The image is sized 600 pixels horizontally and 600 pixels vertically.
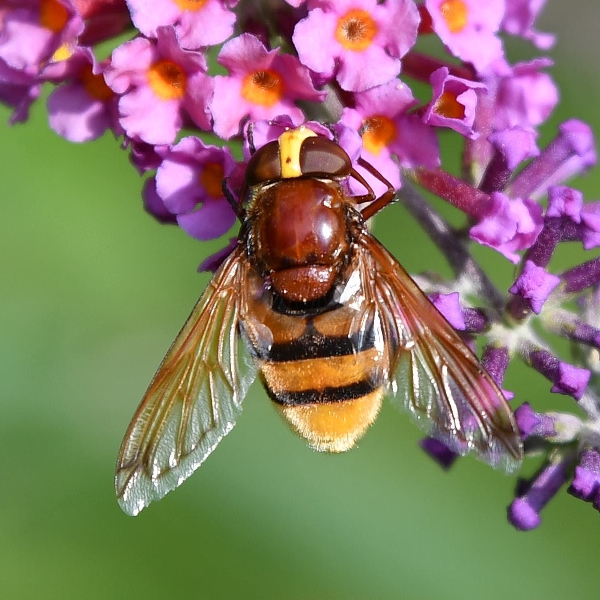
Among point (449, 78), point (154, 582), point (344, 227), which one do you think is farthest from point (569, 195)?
point (154, 582)

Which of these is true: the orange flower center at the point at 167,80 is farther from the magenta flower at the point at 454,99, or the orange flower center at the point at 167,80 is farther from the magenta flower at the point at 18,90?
the magenta flower at the point at 454,99

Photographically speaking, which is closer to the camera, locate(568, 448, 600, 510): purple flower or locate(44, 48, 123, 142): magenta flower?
locate(568, 448, 600, 510): purple flower

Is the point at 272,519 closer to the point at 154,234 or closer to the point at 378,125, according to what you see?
the point at 154,234

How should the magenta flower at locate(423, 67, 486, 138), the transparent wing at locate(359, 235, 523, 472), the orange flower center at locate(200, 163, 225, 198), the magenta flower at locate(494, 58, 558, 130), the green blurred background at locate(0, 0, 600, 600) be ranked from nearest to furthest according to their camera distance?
the transparent wing at locate(359, 235, 523, 472) → the magenta flower at locate(423, 67, 486, 138) → the orange flower center at locate(200, 163, 225, 198) → the magenta flower at locate(494, 58, 558, 130) → the green blurred background at locate(0, 0, 600, 600)

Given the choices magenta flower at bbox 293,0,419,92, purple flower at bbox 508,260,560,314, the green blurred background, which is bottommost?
the green blurred background

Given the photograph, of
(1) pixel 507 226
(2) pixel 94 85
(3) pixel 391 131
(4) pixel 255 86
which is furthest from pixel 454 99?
(2) pixel 94 85

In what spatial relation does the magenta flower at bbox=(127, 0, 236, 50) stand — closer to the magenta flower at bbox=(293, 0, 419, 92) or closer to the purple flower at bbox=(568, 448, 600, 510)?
the magenta flower at bbox=(293, 0, 419, 92)

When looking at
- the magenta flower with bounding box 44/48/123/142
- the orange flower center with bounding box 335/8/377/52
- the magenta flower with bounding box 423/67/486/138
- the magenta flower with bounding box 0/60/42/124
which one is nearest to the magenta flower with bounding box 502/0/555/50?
the magenta flower with bounding box 423/67/486/138

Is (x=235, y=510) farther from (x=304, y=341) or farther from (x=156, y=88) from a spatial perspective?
(x=156, y=88)
